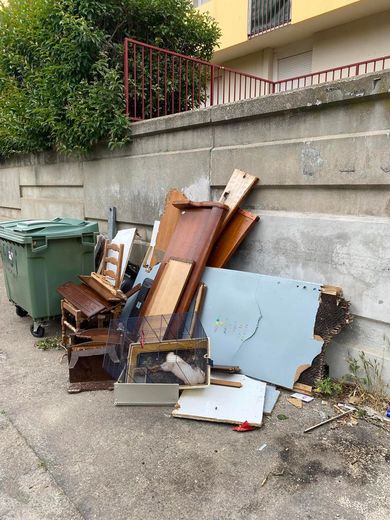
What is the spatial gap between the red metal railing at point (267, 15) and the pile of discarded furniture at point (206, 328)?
21.3 ft

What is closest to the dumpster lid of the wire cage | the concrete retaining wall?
the concrete retaining wall

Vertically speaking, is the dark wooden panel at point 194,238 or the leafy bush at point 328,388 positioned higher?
the dark wooden panel at point 194,238

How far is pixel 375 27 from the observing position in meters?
7.61

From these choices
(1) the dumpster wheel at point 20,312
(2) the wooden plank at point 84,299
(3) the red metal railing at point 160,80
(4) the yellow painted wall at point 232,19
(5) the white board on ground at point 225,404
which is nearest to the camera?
(5) the white board on ground at point 225,404

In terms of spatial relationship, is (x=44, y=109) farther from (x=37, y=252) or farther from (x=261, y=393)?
(x=261, y=393)

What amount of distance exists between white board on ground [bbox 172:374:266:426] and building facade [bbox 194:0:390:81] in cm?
731

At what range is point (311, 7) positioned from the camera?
7844 millimetres

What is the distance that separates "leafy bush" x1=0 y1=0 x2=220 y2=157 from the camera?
5.27m

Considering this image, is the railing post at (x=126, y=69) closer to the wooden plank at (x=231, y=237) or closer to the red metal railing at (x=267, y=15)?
the wooden plank at (x=231, y=237)

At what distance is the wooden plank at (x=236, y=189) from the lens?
3.70 metres

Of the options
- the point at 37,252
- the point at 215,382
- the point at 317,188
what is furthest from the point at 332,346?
the point at 37,252

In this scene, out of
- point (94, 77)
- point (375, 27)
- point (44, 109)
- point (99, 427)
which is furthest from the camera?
point (375, 27)

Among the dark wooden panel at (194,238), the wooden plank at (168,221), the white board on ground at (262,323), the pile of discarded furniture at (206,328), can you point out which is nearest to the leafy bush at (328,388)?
the pile of discarded furniture at (206,328)

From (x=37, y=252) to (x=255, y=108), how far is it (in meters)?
2.60
